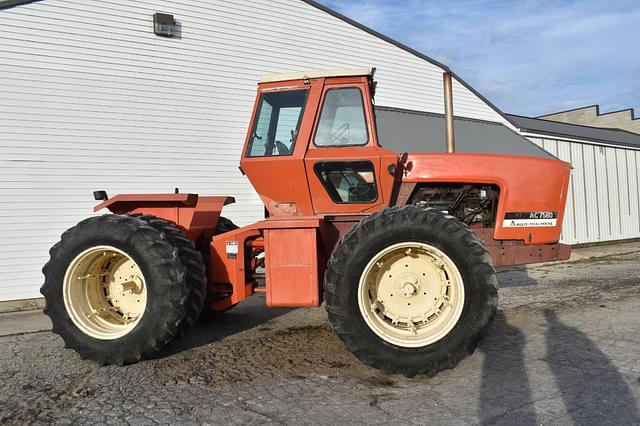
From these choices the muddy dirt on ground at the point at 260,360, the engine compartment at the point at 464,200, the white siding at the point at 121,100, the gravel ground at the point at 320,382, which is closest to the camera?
the gravel ground at the point at 320,382

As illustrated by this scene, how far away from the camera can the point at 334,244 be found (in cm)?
468

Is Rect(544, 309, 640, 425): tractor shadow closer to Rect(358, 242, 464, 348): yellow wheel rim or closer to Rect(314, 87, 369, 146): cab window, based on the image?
Rect(358, 242, 464, 348): yellow wheel rim

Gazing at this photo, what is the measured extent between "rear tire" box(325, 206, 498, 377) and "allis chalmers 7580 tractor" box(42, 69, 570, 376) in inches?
0.4

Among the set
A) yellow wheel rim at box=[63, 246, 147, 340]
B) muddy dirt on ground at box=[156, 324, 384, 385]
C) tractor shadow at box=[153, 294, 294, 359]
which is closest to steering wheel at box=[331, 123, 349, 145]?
muddy dirt on ground at box=[156, 324, 384, 385]

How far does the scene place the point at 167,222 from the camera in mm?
4672

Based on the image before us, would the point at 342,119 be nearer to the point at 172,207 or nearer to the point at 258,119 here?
the point at 258,119

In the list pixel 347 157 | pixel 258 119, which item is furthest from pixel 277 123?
pixel 347 157

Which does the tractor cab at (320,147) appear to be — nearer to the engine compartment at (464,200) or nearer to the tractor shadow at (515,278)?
the engine compartment at (464,200)

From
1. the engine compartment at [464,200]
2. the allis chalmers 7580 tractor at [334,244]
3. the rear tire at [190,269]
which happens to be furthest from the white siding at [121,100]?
the engine compartment at [464,200]

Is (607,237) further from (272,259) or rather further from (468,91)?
(272,259)

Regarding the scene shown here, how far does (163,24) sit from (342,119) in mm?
6848

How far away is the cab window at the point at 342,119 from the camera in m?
4.62

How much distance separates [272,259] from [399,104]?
33.2 ft

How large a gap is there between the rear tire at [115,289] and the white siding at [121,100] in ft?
16.8
